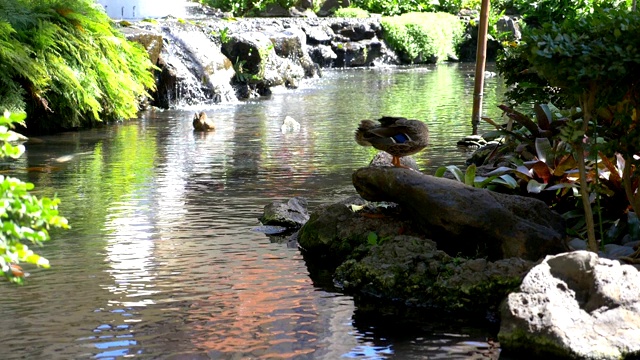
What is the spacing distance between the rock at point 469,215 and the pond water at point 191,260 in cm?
90

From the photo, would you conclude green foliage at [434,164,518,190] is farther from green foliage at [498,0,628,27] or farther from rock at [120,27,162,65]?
green foliage at [498,0,628,27]

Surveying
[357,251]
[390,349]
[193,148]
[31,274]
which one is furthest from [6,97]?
[390,349]

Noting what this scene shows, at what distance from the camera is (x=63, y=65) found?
45.6 ft

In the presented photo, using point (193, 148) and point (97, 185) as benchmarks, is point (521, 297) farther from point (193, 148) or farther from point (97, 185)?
point (193, 148)

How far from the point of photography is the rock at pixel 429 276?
5.88 m

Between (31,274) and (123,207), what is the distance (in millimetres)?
2280

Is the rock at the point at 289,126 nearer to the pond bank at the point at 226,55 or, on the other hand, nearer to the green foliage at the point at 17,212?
the pond bank at the point at 226,55

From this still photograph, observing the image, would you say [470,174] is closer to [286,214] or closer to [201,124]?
[286,214]

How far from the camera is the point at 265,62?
22.6m

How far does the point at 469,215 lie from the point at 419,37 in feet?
89.4

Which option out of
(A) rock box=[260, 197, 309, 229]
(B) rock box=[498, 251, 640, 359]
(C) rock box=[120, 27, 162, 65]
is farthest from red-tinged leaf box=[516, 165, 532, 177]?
(C) rock box=[120, 27, 162, 65]

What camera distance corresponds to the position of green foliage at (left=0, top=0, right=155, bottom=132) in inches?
524

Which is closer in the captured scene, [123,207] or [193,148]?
[123,207]

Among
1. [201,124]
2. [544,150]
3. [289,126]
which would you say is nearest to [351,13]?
[289,126]
